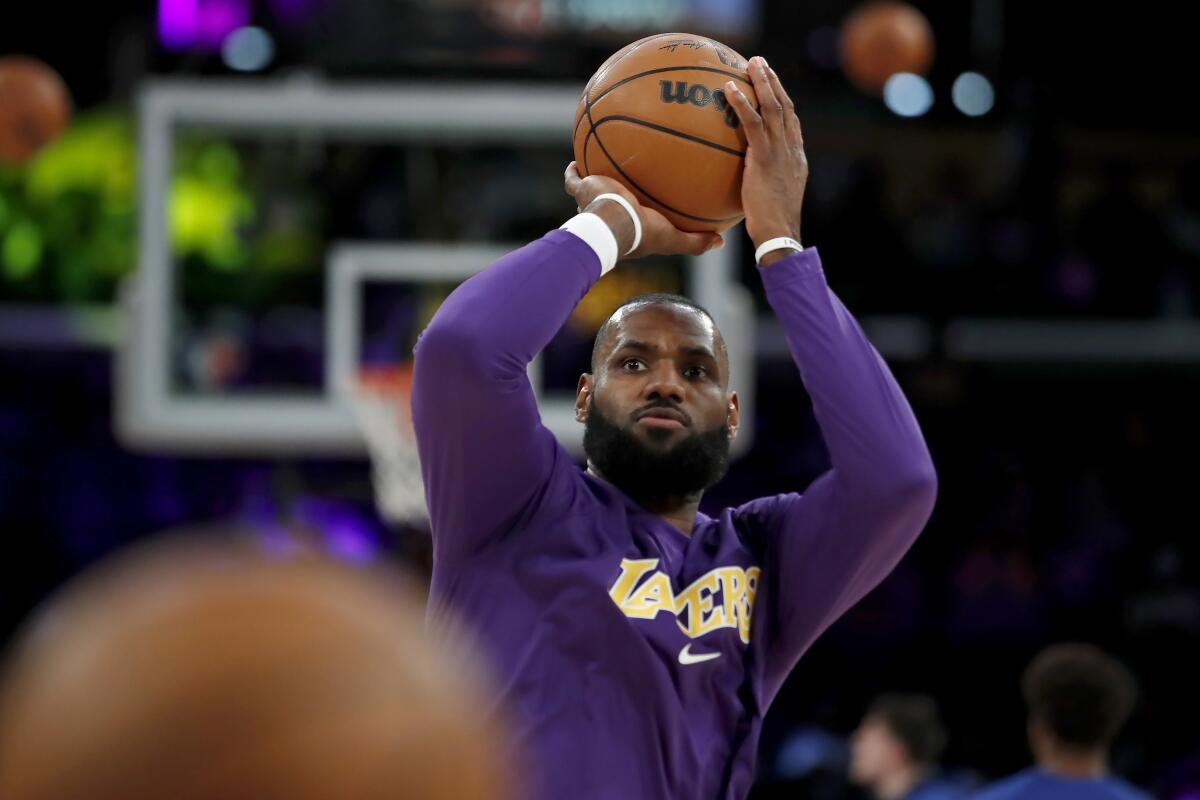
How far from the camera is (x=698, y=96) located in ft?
9.21

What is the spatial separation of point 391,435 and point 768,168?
191 inches

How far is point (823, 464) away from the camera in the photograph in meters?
13.1

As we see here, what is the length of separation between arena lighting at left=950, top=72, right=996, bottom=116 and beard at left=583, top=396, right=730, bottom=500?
34.5ft

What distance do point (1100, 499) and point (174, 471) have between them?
25.5ft

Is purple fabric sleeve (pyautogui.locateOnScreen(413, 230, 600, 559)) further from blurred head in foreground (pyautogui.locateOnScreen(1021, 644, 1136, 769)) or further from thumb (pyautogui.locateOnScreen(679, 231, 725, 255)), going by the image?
blurred head in foreground (pyautogui.locateOnScreen(1021, 644, 1136, 769))

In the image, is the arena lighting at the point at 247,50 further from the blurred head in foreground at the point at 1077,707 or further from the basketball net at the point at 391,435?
the blurred head in foreground at the point at 1077,707

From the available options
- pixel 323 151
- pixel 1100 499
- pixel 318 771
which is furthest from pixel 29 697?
pixel 1100 499

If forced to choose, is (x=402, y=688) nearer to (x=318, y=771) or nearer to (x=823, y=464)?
(x=318, y=771)

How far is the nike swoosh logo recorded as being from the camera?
261cm

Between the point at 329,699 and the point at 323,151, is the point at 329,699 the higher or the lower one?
the higher one

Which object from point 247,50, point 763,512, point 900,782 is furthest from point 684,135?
point 247,50

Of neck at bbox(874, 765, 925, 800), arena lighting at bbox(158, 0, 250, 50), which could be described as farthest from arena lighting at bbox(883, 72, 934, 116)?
neck at bbox(874, 765, 925, 800)

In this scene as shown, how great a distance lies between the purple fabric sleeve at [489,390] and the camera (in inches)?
97.7

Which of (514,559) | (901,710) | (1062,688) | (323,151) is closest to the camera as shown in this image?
(514,559)
